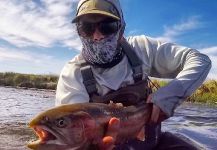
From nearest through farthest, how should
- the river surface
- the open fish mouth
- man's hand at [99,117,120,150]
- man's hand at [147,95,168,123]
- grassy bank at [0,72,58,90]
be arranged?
the open fish mouth → man's hand at [99,117,120,150] → man's hand at [147,95,168,123] → the river surface → grassy bank at [0,72,58,90]

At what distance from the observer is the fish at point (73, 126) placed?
121 inches

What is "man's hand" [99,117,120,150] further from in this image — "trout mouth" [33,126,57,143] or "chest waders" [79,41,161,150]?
"chest waders" [79,41,161,150]

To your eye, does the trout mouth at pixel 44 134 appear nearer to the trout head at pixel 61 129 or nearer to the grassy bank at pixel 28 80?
the trout head at pixel 61 129

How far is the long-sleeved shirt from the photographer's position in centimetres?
443

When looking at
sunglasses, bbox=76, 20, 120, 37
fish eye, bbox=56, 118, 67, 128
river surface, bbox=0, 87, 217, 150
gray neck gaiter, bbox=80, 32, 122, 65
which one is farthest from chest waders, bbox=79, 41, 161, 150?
river surface, bbox=0, 87, 217, 150

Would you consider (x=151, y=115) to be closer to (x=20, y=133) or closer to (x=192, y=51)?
(x=192, y=51)

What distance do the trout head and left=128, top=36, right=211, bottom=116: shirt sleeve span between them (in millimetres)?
1192

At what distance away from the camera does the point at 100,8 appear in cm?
454

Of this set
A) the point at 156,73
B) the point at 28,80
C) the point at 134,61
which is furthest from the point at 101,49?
the point at 28,80

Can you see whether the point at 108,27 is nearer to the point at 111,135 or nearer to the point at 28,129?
the point at 111,135

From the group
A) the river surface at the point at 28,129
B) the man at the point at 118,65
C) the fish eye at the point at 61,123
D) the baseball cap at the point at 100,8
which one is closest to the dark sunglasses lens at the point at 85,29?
the man at the point at 118,65

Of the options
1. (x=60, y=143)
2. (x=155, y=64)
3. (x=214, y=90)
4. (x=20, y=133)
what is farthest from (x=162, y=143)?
(x=214, y=90)

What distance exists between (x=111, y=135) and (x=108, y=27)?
56.1 inches

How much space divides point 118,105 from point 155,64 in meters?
1.28
